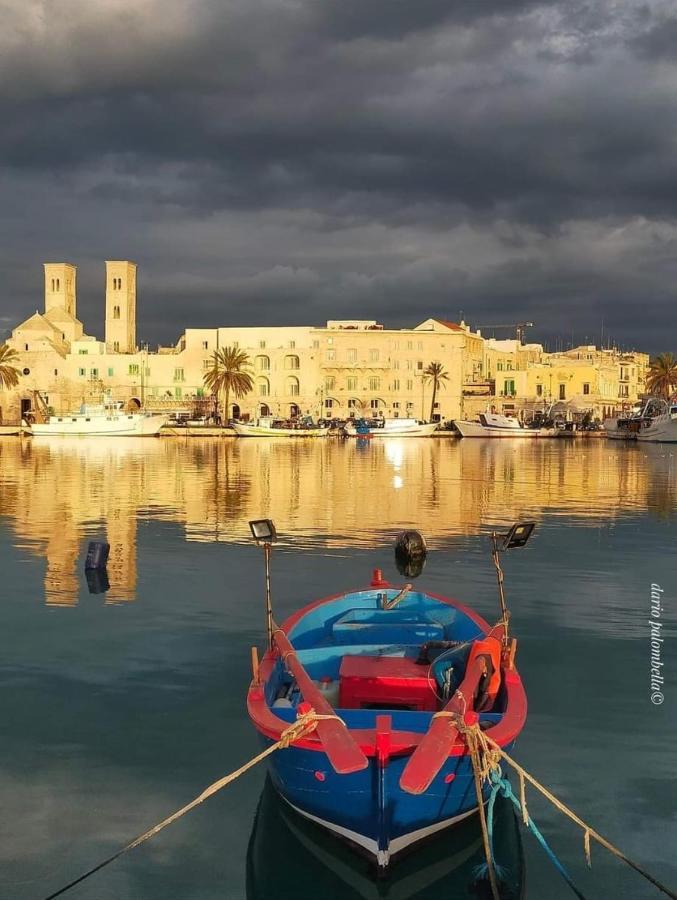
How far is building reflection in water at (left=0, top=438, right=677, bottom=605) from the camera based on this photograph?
24.4m

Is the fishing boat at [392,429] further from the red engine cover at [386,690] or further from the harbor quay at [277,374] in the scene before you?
the red engine cover at [386,690]

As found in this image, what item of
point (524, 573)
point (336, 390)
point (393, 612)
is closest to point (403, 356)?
point (336, 390)

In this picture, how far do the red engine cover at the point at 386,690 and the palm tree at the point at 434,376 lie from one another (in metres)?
108

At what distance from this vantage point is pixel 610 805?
8344 mm

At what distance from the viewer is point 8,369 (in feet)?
360

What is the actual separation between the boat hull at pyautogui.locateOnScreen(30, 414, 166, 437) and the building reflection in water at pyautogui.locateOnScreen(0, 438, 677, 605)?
29.9m

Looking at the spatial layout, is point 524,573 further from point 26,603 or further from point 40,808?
point 40,808

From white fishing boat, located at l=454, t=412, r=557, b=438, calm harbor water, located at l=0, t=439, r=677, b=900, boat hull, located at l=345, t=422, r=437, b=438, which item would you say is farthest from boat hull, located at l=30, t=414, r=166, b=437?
calm harbor water, located at l=0, t=439, r=677, b=900

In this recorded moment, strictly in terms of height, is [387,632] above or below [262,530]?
below

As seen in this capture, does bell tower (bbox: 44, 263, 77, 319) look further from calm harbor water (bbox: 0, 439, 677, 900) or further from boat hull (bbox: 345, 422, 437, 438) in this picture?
calm harbor water (bbox: 0, 439, 677, 900)

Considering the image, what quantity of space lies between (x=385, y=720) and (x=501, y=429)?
3891 inches

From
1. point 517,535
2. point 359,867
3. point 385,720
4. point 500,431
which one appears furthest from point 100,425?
point 385,720

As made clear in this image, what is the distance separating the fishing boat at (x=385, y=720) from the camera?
6.53 meters

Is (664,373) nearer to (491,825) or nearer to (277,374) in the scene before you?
(277,374)
